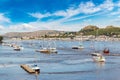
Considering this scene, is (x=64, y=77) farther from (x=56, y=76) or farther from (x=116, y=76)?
(x=116, y=76)

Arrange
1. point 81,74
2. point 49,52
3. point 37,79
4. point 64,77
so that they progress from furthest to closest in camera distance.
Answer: point 49,52 → point 81,74 → point 64,77 → point 37,79

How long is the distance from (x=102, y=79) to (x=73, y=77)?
450 cm

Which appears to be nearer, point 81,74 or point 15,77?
point 15,77

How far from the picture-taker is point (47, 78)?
167 feet

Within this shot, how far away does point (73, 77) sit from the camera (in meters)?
52.7

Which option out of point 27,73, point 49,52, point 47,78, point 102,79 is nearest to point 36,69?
point 27,73

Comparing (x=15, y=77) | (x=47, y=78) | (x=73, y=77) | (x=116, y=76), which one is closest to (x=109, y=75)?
(x=116, y=76)

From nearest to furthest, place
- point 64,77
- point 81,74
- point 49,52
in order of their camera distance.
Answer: point 64,77 → point 81,74 → point 49,52

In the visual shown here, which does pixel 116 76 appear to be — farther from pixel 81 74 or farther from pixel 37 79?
pixel 37 79

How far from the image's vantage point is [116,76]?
5381 centimetres

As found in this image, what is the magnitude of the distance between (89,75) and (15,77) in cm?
1189

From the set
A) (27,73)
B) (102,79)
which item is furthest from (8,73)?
(102,79)

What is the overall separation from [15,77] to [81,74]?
1127cm

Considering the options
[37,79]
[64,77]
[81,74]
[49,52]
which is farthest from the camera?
[49,52]
